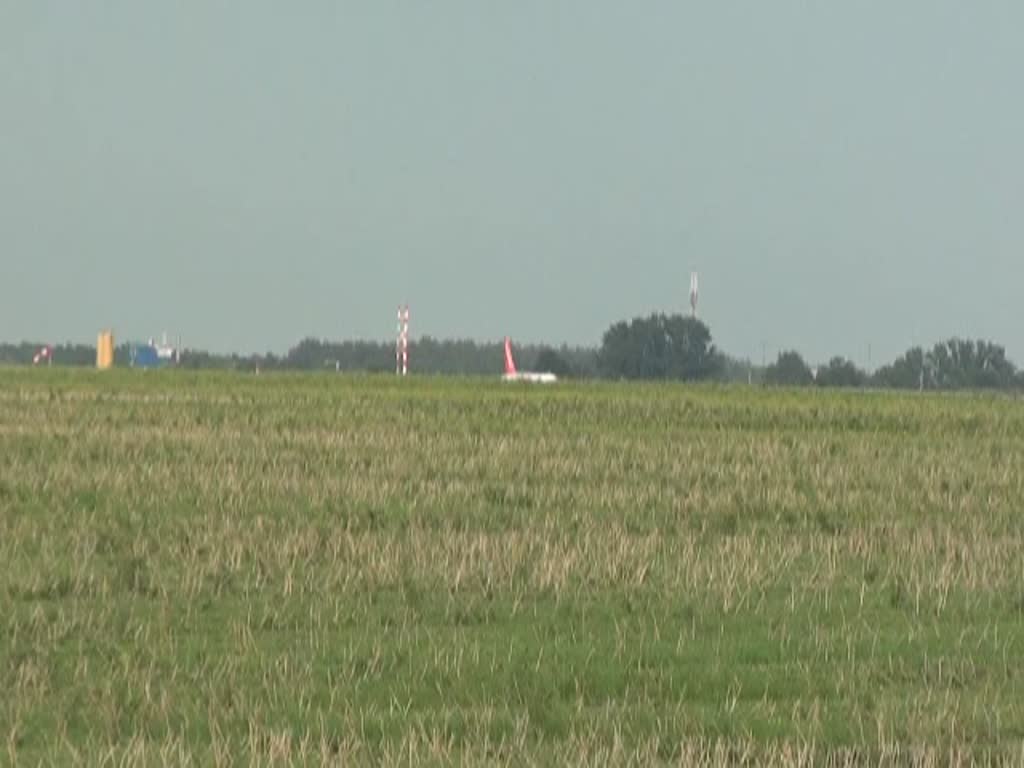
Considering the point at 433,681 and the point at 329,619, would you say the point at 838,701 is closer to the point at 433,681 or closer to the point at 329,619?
the point at 433,681

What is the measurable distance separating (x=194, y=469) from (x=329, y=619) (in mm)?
12080

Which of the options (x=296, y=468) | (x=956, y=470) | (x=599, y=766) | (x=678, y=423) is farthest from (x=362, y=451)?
(x=599, y=766)

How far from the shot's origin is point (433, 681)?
1024 centimetres

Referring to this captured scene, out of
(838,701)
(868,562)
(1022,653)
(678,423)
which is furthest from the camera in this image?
(678,423)

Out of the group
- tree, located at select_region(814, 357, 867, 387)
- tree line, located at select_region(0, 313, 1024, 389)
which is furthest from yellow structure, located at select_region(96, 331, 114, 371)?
tree, located at select_region(814, 357, 867, 387)

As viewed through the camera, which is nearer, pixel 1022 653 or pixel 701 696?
pixel 701 696

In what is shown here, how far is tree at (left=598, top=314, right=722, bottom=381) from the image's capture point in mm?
104000

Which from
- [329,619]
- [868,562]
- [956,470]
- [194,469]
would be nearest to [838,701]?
[329,619]

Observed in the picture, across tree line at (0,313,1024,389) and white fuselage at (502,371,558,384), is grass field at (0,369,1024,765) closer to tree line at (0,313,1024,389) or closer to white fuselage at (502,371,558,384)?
white fuselage at (502,371,558,384)

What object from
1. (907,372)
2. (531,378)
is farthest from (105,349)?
(907,372)

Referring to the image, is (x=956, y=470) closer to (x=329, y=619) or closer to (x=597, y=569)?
(x=597, y=569)

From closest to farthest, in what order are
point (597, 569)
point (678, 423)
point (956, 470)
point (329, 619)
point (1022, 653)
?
point (1022, 653) → point (329, 619) → point (597, 569) → point (956, 470) → point (678, 423)

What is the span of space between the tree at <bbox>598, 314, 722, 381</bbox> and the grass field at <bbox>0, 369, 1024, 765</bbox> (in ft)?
247

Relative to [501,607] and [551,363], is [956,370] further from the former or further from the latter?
[501,607]
